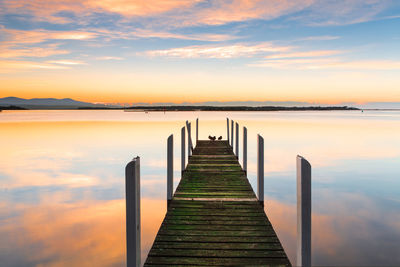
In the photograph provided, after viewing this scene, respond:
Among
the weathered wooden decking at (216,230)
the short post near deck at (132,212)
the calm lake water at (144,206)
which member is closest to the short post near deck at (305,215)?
the weathered wooden decking at (216,230)

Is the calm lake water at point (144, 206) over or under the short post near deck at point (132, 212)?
under

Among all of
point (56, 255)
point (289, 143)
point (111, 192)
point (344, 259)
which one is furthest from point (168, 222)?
point (289, 143)

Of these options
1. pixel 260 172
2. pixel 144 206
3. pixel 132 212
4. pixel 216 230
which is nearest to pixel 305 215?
pixel 132 212

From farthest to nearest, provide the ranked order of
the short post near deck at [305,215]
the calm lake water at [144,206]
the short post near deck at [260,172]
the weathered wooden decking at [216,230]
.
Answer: the short post near deck at [260,172] → the calm lake water at [144,206] → the weathered wooden decking at [216,230] → the short post near deck at [305,215]

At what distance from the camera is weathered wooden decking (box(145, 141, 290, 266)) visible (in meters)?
4.35

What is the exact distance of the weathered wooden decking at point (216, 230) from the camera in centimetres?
435

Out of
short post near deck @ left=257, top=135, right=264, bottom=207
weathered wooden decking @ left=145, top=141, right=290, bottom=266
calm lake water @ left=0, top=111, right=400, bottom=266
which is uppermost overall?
short post near deck @ left=257, top=135, right=264, bottom=207

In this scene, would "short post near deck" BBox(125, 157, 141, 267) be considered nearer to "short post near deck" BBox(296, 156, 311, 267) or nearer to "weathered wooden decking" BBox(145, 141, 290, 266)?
"weathered wooden decking" BBox(145, 141, 290, 266)

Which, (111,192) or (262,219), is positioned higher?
(262,219)

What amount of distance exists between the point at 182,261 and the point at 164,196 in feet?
22.0

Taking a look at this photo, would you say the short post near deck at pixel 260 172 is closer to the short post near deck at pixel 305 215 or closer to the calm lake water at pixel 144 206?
the calm lake water at pixel 144 206

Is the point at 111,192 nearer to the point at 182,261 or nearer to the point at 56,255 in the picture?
the point at 56,255

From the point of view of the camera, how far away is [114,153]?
68.6 ft

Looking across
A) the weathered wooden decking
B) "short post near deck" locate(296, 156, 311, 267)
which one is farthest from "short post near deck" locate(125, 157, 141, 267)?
"short post near deck" locate(296, 156, 311, 267)
